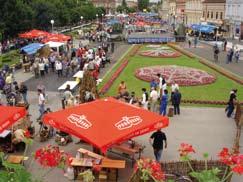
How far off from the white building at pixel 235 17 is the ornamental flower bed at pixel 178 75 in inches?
1427

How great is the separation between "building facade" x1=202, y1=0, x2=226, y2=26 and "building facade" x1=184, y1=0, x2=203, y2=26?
4990 mm

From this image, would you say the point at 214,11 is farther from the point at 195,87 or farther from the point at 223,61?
the point at 195,87

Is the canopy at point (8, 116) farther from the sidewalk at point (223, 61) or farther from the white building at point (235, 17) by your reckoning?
the white building at point (235, 17)

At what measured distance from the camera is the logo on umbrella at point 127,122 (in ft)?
39.3

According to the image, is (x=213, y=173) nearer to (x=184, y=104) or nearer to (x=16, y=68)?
(x=184, y=104)

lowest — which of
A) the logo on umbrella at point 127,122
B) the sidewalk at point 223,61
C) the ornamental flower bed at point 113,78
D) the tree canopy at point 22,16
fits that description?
the sidewalk at point 223,61

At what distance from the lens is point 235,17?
227 feet

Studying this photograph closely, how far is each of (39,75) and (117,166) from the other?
17.4m

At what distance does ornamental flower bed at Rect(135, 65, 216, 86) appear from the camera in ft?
87.4

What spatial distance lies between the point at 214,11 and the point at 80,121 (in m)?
74.8

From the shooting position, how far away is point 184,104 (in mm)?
21375

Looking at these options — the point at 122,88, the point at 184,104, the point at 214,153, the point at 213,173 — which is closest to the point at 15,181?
the point at 213,173

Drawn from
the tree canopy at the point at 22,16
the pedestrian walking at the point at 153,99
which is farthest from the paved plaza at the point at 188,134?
the tree canopy at the point at 22,16

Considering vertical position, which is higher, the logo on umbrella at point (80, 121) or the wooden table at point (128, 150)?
the logo on umbrella at point (80, 121)
